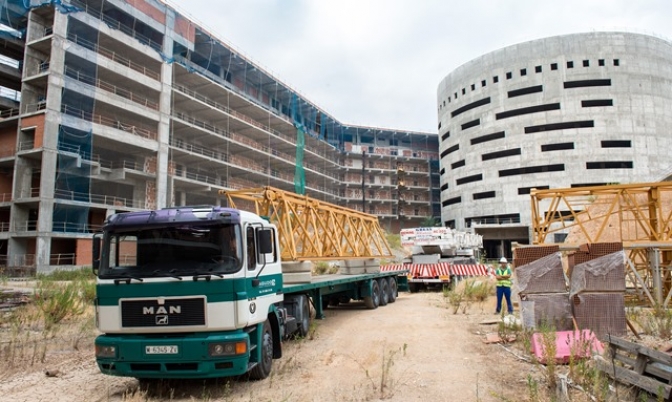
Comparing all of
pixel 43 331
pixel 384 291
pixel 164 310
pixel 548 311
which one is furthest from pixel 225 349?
pixel 384 291

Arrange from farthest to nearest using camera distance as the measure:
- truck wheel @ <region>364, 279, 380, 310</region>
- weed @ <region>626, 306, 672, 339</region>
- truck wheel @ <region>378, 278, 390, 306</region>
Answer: truck wheel @ <region>378, 278, 390, 306</region>, truck wheel @ <region>364, 279, 380, 310</region>, weed @ <region>626, 306, 672, 339</region>

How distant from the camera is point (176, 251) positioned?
6.11 meters

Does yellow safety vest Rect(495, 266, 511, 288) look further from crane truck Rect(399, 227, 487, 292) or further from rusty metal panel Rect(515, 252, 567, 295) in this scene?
crane truck Rect(399, 227, 487, 292)

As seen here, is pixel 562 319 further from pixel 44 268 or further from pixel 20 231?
pixel 20 231

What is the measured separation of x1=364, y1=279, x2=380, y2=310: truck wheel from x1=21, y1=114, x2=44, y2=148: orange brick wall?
81.5 feet

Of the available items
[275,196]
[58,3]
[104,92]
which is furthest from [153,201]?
[275,196]

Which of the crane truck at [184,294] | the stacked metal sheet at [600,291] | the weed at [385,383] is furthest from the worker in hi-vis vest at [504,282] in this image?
the crane truck at [184,294]

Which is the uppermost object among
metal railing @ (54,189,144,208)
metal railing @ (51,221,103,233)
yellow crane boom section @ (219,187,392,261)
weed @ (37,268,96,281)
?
metal railing @ (54,189,144,208)

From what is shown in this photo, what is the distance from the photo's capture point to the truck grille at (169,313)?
227 inches

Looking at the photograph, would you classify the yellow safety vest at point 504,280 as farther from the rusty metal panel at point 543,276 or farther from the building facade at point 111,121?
the building facade at point 111,121

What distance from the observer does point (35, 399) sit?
20.0ft

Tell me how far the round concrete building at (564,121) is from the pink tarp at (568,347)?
163ft

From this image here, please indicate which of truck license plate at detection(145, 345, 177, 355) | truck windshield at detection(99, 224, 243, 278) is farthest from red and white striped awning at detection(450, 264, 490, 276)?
truck license plate at detection(145, 345, 177, 355)

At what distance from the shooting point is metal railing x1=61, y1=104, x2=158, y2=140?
31062 mm
